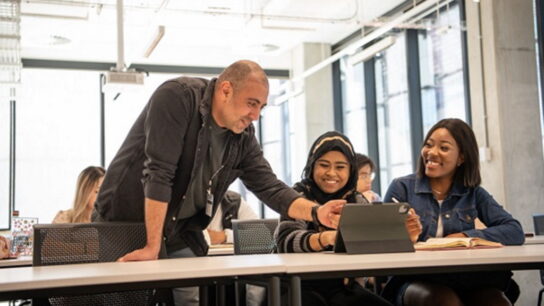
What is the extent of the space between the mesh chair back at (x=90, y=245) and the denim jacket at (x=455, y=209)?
1.10 metres

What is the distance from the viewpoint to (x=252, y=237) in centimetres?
301

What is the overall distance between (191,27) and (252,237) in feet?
18.4

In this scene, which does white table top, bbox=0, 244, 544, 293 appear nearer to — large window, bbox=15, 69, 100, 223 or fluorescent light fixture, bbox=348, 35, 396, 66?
fluorescent light fixture, bbox=348, 35, 396, 66

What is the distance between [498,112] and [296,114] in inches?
166

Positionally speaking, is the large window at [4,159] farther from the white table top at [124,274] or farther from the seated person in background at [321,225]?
the white table top at [124,274]

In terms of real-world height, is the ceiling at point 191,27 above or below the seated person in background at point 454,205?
above

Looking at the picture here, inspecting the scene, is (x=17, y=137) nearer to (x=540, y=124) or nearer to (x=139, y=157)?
(x=540, y=124)

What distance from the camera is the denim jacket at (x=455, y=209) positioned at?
104 inches

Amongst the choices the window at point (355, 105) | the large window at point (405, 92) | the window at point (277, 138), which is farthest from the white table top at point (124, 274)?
the window at point (277, 138)

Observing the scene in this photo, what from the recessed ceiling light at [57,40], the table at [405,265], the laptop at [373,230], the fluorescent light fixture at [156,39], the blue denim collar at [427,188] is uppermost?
the recessed ceiling light at [57,40]

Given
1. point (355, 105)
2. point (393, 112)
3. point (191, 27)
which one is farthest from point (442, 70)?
point (191, 27)

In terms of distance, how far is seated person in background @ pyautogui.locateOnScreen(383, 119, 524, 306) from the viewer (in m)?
2.32

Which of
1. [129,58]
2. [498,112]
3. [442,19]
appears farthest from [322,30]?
[498,112]

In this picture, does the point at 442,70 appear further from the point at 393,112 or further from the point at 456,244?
the point at 456,244
